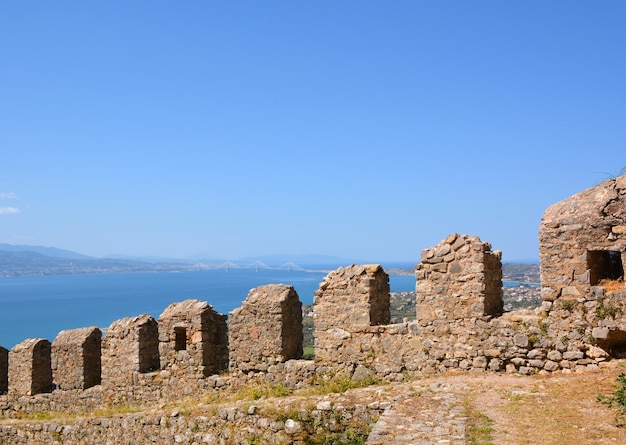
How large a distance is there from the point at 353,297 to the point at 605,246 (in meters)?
4.15

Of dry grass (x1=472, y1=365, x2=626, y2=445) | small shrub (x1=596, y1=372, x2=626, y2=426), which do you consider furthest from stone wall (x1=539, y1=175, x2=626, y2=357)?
small shrub (x1=596, y1=372, x2=626, y2=426)

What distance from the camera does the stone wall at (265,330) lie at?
35.9ft

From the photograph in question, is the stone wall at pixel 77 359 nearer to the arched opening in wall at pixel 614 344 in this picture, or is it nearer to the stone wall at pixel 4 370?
the stone wall at pixel 4 370

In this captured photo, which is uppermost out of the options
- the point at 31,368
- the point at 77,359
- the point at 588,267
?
the point at 588,267

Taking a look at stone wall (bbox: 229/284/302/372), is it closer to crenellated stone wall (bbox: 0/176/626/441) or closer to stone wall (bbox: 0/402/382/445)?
crenellated stone wall (bbox: 0/176/626/441)

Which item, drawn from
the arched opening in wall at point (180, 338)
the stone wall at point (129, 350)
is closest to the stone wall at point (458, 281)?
the arched opening in wall at point (180, 338)

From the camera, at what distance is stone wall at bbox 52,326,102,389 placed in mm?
12969

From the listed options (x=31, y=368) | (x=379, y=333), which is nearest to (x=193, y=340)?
(x=379, y=333)

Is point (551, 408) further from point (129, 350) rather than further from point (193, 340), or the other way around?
point (129, 350)

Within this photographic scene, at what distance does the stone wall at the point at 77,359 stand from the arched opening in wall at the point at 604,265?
1036cm

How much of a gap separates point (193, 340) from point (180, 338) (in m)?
0.55

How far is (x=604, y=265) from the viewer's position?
29.7 ft

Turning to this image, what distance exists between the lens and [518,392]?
26.1 ft

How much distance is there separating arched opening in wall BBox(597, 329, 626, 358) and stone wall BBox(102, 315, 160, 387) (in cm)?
867
